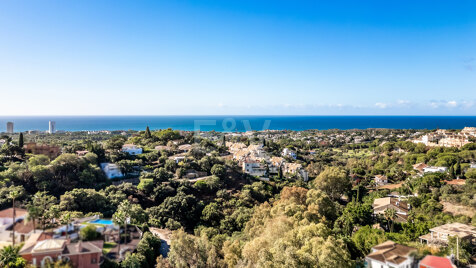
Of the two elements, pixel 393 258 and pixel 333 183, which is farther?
pixel 333 183

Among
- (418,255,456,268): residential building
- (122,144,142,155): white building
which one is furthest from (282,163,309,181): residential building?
(418,255,456,268): residential building

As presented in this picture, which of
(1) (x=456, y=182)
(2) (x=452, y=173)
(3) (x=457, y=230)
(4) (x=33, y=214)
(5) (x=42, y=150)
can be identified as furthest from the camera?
(2) (x=452, y=173)

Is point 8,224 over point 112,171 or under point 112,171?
over

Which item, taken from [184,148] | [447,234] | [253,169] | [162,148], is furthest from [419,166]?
[162,148]

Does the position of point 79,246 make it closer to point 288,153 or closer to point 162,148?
point 162,148

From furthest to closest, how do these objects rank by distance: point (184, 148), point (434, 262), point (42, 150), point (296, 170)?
point (296, 170)
point (184, 148)
point (42, 150)
point (434, 262)

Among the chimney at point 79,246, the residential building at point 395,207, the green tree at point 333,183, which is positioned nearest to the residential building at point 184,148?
the green tree at point 333,183
